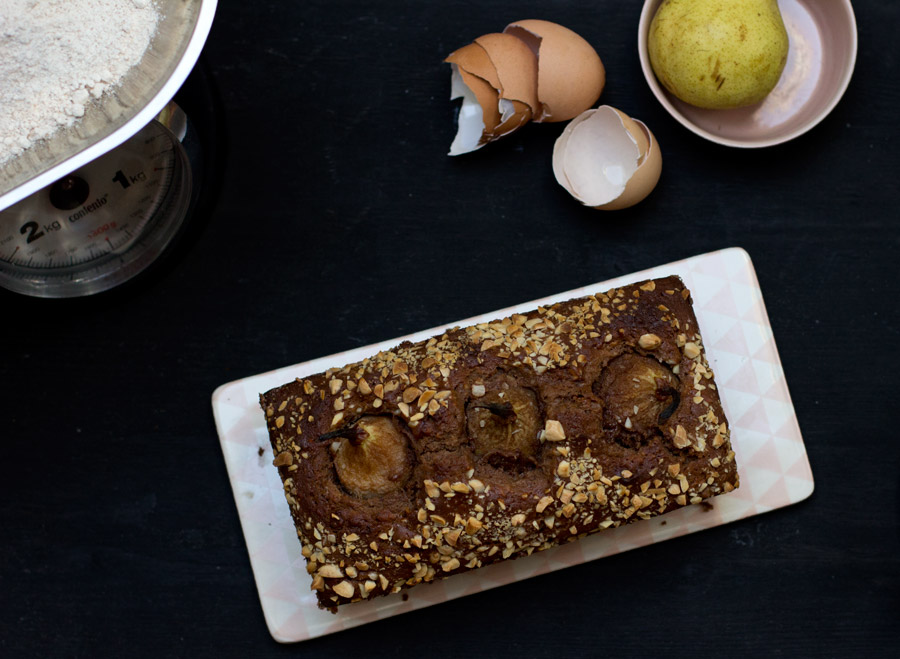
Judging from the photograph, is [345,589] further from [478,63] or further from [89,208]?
[478,63]

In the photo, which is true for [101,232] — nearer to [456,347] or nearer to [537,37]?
[456,347]

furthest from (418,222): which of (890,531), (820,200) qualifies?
(890,531)

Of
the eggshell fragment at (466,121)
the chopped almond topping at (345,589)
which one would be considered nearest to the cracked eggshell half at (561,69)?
the eggshell fragment at (466,121)

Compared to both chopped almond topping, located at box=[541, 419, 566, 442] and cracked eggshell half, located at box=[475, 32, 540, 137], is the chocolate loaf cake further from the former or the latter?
cracked eggshell half, located at box=[475, 32, 540, 137]

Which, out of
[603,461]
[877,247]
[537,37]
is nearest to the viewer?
[603,461]

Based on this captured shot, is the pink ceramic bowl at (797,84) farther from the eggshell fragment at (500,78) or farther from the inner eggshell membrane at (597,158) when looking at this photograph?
the eggshell fragment at (500,78)

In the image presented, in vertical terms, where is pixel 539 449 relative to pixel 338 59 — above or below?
below

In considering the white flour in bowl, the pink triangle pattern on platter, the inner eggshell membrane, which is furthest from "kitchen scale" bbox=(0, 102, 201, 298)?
the inner eggshell membrane
